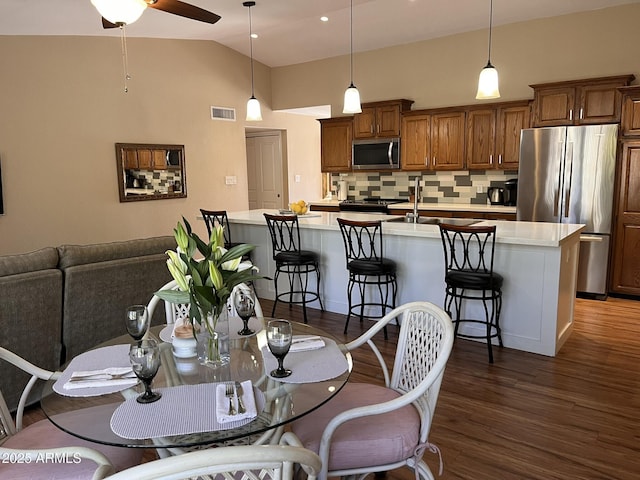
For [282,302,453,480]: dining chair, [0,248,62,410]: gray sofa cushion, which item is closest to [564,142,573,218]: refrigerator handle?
[282,302,453,480]: dining chair

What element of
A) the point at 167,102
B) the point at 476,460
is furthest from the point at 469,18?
the point at 476,460

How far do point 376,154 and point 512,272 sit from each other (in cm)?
368

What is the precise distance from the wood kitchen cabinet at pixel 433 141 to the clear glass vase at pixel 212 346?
17.0 ft

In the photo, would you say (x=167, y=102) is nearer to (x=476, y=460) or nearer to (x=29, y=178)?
(x=29, y=178)

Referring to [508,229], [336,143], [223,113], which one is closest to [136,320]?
[508,229]

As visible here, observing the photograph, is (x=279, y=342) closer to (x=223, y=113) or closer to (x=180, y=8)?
(x=180, y=8)

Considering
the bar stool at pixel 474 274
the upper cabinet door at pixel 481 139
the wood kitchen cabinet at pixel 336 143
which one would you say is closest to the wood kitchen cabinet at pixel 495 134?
the upper cabinet door at pixel 481 139

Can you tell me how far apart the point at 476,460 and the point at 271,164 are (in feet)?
23.1

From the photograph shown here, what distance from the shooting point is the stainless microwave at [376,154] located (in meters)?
6.81

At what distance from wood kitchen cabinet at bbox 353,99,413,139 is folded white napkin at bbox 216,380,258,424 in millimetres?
5720

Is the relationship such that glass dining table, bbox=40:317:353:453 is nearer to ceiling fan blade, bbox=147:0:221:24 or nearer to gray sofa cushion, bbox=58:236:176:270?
gray sofa cushion, bbox=58:236:176:270

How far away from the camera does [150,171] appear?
6555mm

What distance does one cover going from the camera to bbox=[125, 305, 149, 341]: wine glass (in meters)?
1.84

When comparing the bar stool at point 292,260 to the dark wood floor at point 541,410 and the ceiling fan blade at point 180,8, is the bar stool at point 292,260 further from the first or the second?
the ceiling fan blade at point 180,8
